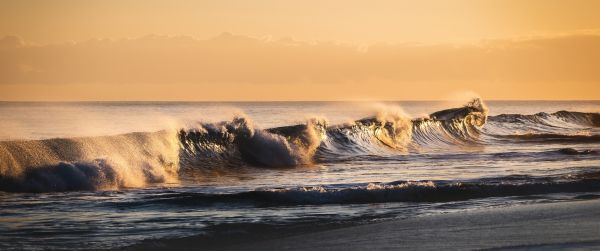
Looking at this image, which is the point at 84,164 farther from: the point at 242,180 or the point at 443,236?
the point at 443,236

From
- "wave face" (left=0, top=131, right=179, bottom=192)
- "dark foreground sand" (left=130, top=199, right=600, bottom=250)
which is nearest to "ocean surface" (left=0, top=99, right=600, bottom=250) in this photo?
"wave face" (left=0, top=131, right=179, bottom=192)

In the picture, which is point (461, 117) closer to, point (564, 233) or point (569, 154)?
point (569, 154)

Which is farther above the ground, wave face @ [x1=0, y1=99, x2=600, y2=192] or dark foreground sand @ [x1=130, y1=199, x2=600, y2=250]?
wave face @ [x1=0, y1=99, x2=600, y2=192]

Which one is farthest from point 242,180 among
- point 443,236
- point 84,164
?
point 443,236

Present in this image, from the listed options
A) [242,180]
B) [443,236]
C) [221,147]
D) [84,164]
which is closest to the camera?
[443,236]

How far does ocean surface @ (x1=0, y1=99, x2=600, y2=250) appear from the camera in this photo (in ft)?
42.9

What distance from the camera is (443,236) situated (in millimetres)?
11461

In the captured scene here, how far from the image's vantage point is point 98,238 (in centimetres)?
1158

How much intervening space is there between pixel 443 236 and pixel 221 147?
15.7m

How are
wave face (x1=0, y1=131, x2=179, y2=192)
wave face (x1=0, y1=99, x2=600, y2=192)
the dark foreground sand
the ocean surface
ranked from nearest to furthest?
1. the dark foreground sand
2. the ocean surface
3. wave face (x1=0, y1=131, x2=179, y2=192)
4. wave face (x1=0, y1=99, x2=600, y2=192)

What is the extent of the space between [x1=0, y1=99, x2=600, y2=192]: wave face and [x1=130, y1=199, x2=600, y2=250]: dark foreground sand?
24.0 ft

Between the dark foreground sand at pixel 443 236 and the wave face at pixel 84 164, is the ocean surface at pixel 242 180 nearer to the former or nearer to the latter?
the wave face at pixel 84 164

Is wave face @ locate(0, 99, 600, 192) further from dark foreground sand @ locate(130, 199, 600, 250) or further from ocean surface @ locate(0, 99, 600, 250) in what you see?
dark foreground sand @ locate(130, 199, 600, 250)

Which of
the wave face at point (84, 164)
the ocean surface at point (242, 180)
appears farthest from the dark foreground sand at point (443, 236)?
the wave face at point (84, 164)
